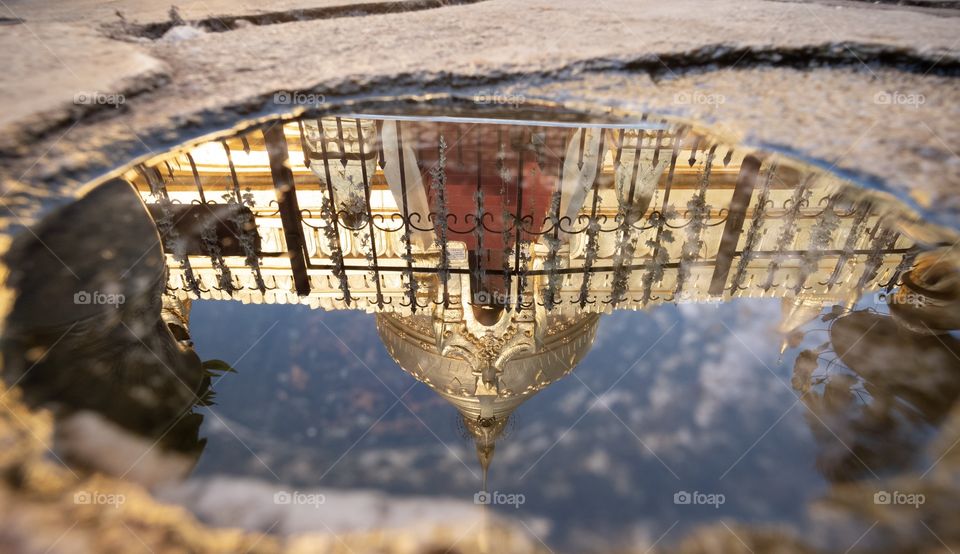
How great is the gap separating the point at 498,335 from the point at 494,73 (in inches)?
58.1

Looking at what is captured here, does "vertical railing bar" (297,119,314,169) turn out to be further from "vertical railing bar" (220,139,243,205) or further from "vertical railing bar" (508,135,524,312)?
"vertical railing bar" (508,135,524,312)

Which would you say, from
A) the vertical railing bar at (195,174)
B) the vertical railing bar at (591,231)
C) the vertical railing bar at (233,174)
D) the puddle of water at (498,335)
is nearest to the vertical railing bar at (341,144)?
the puddle of water at (498,335)

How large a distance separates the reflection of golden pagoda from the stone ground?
0.47ft

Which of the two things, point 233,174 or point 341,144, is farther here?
point 341,144

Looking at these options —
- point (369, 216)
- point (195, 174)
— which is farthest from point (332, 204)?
point (195, 174)

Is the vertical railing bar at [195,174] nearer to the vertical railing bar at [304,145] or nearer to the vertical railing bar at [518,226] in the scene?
the vertical railing bar at [304,145]

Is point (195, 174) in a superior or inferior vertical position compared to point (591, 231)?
superior

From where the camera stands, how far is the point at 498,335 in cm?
201

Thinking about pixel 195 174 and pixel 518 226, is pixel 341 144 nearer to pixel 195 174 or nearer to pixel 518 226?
pixel 195 174

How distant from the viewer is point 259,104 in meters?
2.69

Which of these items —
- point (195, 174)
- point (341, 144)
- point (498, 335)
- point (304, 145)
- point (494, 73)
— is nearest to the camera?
point (498, 335)

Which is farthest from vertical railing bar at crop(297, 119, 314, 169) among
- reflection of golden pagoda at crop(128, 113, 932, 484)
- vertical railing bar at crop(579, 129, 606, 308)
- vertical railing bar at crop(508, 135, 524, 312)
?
vertical railing bar at crop(579, 129, 606, 308)

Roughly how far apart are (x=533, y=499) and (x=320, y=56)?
2.68 meters

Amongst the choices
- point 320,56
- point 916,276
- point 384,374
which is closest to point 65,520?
point 384,374
